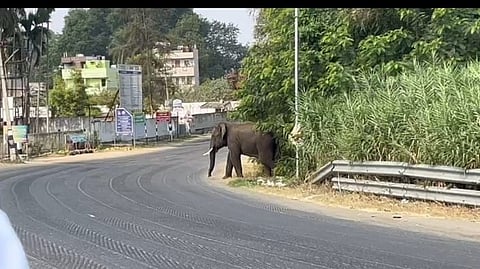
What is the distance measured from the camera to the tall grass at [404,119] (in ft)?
36.4

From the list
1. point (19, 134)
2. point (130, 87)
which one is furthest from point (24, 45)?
point (19, 134)

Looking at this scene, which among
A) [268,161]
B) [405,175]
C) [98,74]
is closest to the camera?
[405,175]

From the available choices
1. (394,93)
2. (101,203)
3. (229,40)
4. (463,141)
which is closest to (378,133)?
(394,93)

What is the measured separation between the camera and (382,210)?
11.2m

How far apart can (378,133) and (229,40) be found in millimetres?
57781

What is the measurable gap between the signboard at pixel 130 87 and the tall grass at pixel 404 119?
3231 centimetres

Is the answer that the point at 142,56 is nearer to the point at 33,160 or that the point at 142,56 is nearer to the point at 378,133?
the point at 33,160

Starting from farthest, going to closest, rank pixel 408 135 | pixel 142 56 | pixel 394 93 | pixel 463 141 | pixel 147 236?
1. pixel 142 56
2. pixel 394 93
3. pixel 408 135
4. pixel 463 141
5. pixel 147 236

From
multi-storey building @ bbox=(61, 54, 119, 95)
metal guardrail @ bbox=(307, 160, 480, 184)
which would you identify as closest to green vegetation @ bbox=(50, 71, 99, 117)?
multi-storey building @ bbox=(61, 54, 119, 95)

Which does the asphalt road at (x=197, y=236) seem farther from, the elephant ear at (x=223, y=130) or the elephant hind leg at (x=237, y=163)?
the elephant ear at (x=223, y=130)

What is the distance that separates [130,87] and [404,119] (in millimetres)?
36008

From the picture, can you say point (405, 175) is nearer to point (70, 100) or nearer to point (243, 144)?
point (243, 144)

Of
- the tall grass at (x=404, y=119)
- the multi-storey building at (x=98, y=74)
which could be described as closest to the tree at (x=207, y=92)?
the multi-storey building at (x=98, y=74)

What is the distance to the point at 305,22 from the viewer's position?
17047mm
